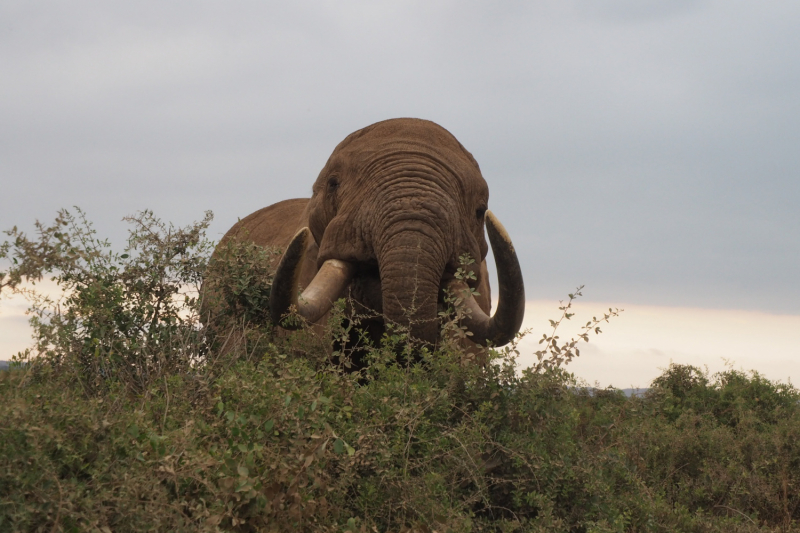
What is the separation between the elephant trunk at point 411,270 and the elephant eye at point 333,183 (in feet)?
4.21

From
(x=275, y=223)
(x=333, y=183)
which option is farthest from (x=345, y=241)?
(x=275, y=223)

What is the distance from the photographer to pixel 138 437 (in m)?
4.37

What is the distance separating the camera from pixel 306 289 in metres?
7.81

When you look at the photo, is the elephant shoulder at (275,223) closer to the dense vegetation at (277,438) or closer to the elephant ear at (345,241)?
the elephant ear at (345,241)

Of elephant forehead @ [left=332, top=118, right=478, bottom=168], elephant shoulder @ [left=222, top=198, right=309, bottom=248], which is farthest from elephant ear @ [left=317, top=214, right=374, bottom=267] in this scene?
elephant shoulder @ [left=222, top=198, right=309, bottom=248]

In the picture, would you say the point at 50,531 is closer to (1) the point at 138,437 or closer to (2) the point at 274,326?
(1) the point at 138,437

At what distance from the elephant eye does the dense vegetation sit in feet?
3.37

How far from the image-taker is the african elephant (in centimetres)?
738

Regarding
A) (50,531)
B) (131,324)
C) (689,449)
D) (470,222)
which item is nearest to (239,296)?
(131,324)

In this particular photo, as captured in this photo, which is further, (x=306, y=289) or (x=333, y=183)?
(x=333, y=183)

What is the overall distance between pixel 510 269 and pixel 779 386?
7.69 meters

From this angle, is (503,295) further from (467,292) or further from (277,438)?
(277,438)

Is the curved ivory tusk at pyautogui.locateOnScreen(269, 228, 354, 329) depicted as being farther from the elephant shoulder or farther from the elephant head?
the elephant shoulder

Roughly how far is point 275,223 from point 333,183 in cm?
407
